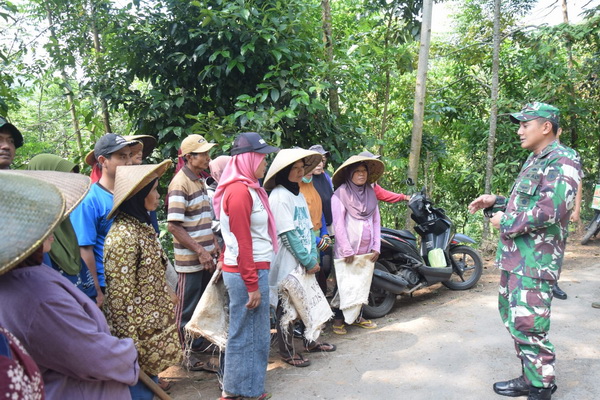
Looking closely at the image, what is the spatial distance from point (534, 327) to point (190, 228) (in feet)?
8.86

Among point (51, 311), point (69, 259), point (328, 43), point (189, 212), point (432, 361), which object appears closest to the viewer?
point (51, 311)

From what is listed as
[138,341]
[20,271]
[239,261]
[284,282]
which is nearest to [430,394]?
[284,282]

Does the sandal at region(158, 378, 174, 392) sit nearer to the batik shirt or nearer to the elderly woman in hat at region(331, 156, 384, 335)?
the batik shirt

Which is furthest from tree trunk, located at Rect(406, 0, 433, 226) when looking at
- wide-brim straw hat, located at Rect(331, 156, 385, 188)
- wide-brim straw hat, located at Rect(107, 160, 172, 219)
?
wide-brim straw hat, located at Rect(107, 160, 172, 219)

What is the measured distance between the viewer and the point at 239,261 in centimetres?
307

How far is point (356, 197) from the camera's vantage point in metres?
4.73

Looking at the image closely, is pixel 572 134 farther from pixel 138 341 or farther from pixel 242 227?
pixel 138 341

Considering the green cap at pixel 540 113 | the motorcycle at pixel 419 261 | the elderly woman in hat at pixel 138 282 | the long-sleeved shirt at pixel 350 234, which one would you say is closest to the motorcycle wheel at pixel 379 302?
the motorcycle at pixel 419 261

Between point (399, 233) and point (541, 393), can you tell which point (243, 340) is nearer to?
point (541, 393)

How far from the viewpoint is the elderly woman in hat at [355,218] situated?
4.63 m

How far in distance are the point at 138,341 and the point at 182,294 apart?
147 centimetres

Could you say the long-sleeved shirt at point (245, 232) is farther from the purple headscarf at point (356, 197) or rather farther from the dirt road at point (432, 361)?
the purple headscarf at point (356, 197)

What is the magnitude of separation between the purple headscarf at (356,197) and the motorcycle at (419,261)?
1.90 feet

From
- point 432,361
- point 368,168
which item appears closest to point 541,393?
point 432,361
